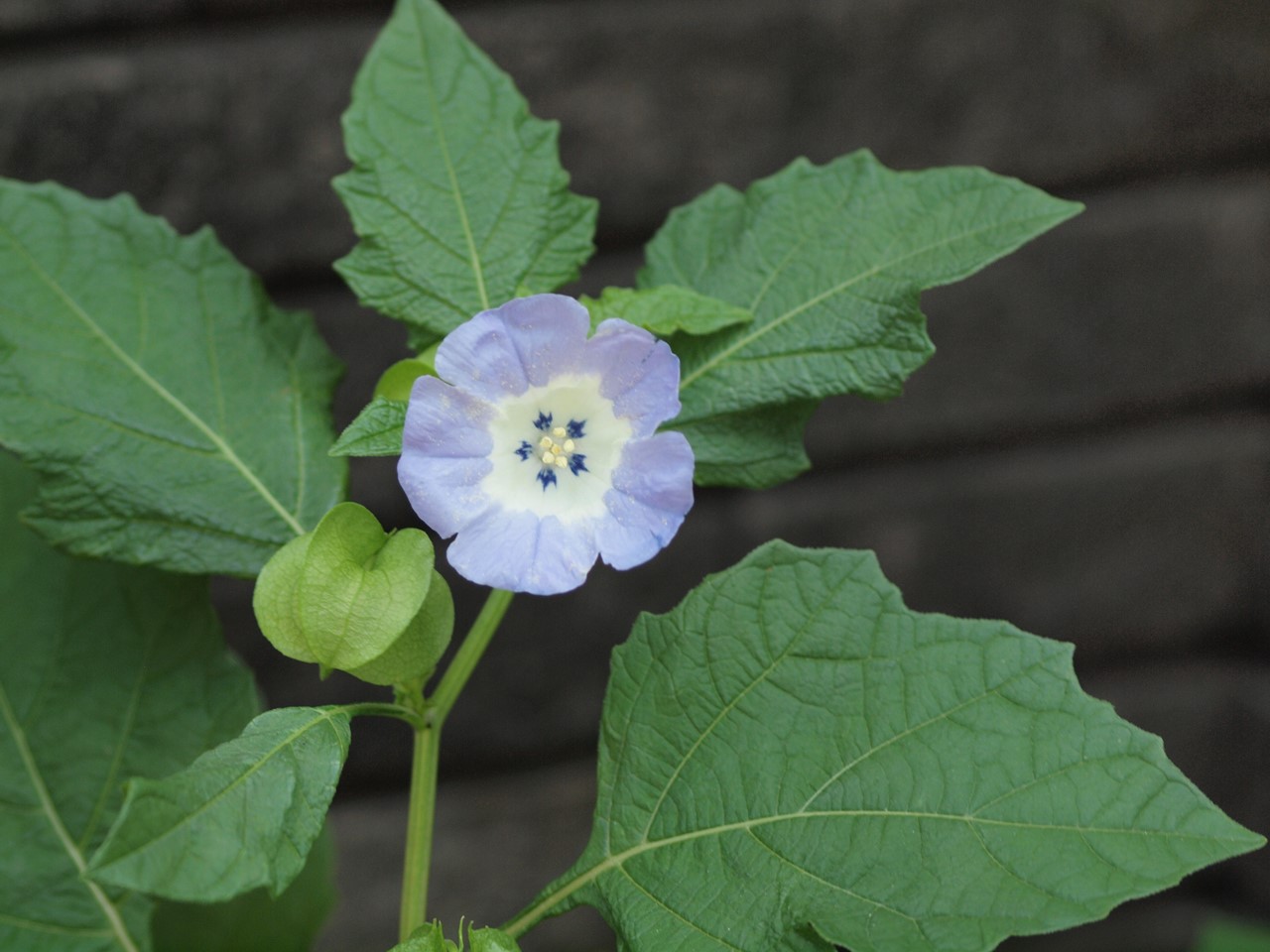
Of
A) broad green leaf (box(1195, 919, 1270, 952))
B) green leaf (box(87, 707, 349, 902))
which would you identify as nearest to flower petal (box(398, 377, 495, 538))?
green leaf (box(87, 707, 349, 902))

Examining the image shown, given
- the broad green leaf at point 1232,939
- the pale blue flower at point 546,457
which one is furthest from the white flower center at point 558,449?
the broad green leaf at point 1232,939

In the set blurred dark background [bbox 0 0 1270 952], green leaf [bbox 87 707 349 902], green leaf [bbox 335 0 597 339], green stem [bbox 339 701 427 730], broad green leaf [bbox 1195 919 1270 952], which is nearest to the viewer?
green leaf [bbox 87 707 349 902]

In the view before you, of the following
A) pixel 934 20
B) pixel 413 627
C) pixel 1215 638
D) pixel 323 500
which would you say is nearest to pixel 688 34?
pixel 934 20

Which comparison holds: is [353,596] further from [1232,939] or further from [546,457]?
[1232,939]

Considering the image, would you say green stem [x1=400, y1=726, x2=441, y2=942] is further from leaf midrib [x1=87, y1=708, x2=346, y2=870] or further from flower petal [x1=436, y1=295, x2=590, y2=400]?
flower petal [x1=436, y1=295, x2=590, y2=400]

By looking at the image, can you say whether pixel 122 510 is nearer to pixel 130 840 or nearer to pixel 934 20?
pixel 130 840
